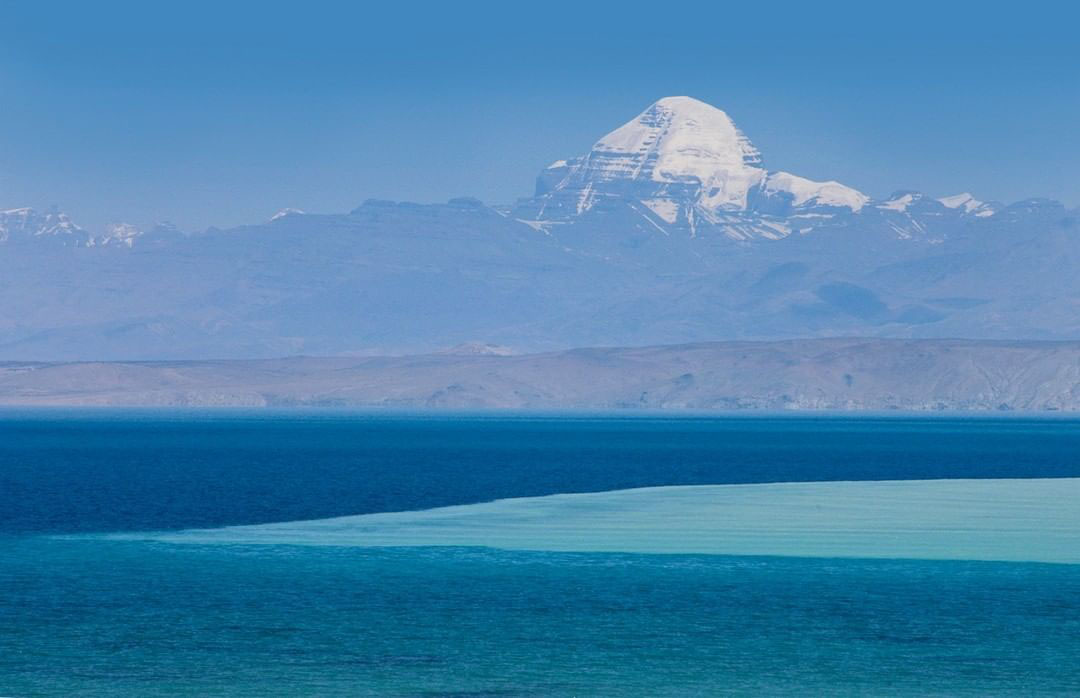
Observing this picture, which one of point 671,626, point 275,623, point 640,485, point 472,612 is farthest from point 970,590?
point 640,485

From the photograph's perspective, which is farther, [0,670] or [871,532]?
[871,532]

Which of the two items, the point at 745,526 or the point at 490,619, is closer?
the point at 490,619

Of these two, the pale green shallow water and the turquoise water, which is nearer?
the turquoise water

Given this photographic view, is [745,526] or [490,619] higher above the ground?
[745,526]

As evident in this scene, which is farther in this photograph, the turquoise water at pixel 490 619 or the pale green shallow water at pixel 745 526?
the pale green shallow water at pixel 745 526

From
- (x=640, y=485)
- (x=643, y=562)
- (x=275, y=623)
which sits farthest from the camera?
(x=640, y=485)

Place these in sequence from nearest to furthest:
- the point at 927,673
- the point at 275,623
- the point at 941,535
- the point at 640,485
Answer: the point at 927,673 < the point at 275,623 < the point at 941,535 < the point at 640,485

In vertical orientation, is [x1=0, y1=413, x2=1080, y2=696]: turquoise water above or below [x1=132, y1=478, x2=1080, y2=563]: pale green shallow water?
below

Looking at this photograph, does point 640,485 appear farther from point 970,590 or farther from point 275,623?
point 275,623
